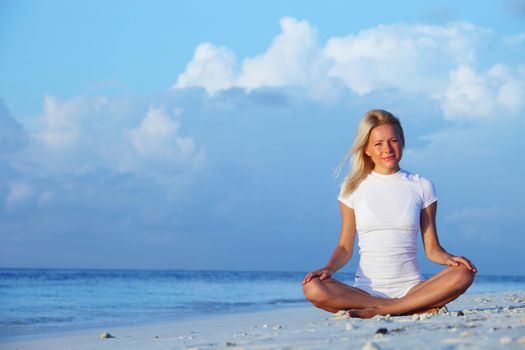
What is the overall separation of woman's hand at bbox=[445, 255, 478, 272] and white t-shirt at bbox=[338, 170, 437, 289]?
13.0 inches

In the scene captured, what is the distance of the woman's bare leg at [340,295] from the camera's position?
611cm

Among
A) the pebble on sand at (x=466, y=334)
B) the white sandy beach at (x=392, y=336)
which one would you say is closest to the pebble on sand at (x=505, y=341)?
the white sandy beach at (x=392, y=336)

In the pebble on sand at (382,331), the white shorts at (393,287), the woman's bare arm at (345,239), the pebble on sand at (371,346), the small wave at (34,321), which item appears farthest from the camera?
A: the small wave at (34,321)

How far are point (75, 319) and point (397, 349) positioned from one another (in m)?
9.08

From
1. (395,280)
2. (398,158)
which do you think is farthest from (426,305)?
(398,158)

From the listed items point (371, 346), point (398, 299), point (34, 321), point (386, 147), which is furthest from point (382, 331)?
point (34, 321)

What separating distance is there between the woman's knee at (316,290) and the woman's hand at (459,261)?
1.04 metres

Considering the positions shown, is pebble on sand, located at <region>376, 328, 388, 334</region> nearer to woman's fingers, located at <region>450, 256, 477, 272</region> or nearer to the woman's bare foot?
the woman's bare foot

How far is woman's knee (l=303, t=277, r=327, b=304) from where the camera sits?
20.0 ft

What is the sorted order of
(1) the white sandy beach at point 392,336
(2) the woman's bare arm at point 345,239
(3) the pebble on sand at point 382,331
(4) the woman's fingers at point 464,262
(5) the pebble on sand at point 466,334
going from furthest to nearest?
(2) the woman's bare arm at point 345,239, (4) the woman's fingers at point 464,262, (3) the pebble on sand at point 382,331, (5) the pebble on sand at point 466,334, (1) the white sandy beach at point 392,336

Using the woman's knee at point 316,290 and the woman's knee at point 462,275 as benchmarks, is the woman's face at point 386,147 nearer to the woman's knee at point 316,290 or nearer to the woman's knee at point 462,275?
the woman's knee at point 462,275

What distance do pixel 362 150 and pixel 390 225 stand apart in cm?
72

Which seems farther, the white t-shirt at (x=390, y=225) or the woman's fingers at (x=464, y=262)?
the white t-shirt at (x=390, y=225)

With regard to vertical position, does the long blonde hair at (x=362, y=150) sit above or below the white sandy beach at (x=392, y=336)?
above
